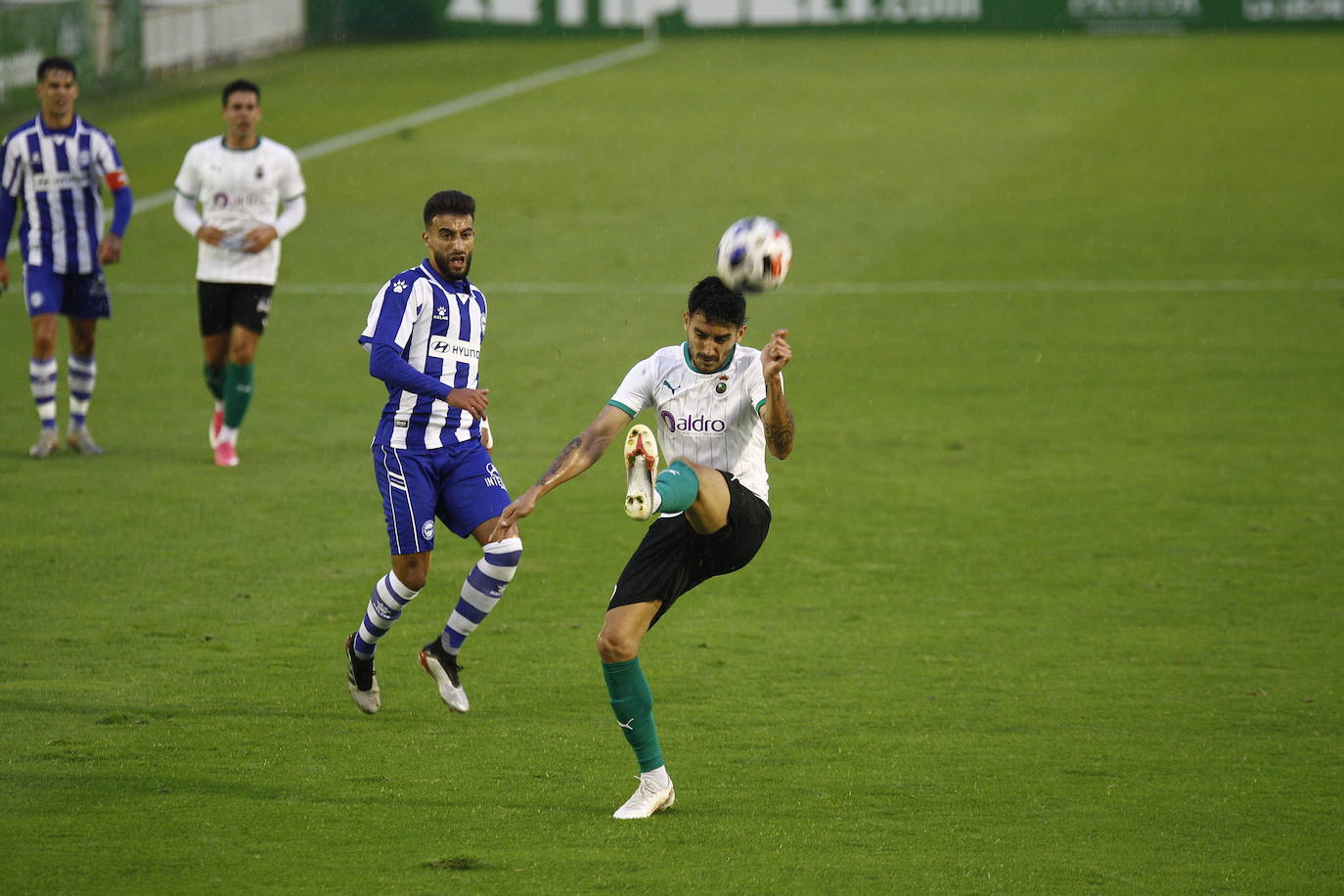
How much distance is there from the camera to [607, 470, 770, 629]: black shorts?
6605 millimetres

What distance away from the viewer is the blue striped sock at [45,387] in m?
12.8

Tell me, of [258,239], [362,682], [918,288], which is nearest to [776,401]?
[362,682]

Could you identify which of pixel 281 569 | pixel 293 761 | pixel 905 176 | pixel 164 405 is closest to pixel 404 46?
pixel 905 176

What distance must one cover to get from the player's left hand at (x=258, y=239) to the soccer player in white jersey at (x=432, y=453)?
4.96m

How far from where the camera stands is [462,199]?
7.63 m

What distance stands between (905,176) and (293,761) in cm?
2075

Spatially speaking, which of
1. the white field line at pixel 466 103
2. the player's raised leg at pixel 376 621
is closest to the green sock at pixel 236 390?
the player's raised leg at pixel 376 621

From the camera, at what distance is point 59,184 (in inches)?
496

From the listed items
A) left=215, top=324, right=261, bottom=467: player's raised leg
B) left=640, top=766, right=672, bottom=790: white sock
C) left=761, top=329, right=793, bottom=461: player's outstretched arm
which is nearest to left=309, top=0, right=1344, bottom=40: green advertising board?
left=215, top=324, right=261, bottom=467: player's raised leg

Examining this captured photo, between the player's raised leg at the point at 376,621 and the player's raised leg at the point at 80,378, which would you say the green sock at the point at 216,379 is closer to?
the player's raised leg at the point at 80,378

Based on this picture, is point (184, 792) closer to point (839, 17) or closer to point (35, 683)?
point (35, 683)

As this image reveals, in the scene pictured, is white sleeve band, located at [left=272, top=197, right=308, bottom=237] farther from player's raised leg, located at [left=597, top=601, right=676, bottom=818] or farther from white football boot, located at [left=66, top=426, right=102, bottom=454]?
player's raised leg, located at [left=597, top=601, right=676, bottom=818]

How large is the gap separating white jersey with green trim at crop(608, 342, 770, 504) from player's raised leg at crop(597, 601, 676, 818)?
2.40 ft

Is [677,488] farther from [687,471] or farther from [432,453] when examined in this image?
[432,453]
